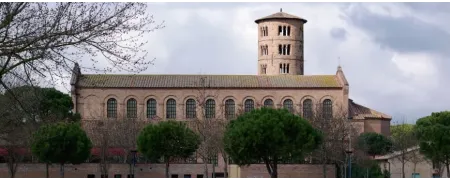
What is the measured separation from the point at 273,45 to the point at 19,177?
185 feet

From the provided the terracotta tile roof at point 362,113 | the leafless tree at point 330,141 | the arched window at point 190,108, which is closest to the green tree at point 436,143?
the leafless tree at point 330,141

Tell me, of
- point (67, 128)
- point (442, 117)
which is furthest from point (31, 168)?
point (442, 117)

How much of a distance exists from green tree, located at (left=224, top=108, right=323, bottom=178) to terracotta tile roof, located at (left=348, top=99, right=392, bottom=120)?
48.1m

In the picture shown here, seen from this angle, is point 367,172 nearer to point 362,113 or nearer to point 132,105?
point 362,113

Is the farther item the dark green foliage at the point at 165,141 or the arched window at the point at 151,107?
the arched window at the point at 151,107

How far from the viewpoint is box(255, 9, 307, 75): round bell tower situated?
11738cm

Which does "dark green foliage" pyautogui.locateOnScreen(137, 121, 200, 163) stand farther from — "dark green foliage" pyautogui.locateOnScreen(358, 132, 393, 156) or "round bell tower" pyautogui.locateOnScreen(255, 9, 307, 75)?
"round bell tower" pyautogui.locateOnScreen(255, 9, 307, 75)

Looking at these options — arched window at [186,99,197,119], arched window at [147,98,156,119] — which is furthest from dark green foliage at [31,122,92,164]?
arched window at [186,99,197,119]

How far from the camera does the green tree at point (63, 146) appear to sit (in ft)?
194

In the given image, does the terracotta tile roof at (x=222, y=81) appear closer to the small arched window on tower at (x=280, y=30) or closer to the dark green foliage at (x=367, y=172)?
the small arched window on tower at (x=280, y=30)

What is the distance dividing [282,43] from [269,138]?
6694 centimetres

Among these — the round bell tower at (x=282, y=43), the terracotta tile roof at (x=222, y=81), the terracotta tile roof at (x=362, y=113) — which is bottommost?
the terracotta tile roof at (x=362, y=113)

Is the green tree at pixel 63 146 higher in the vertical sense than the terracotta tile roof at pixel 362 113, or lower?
lower

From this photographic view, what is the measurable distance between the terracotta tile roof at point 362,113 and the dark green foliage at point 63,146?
44487 millimetres
